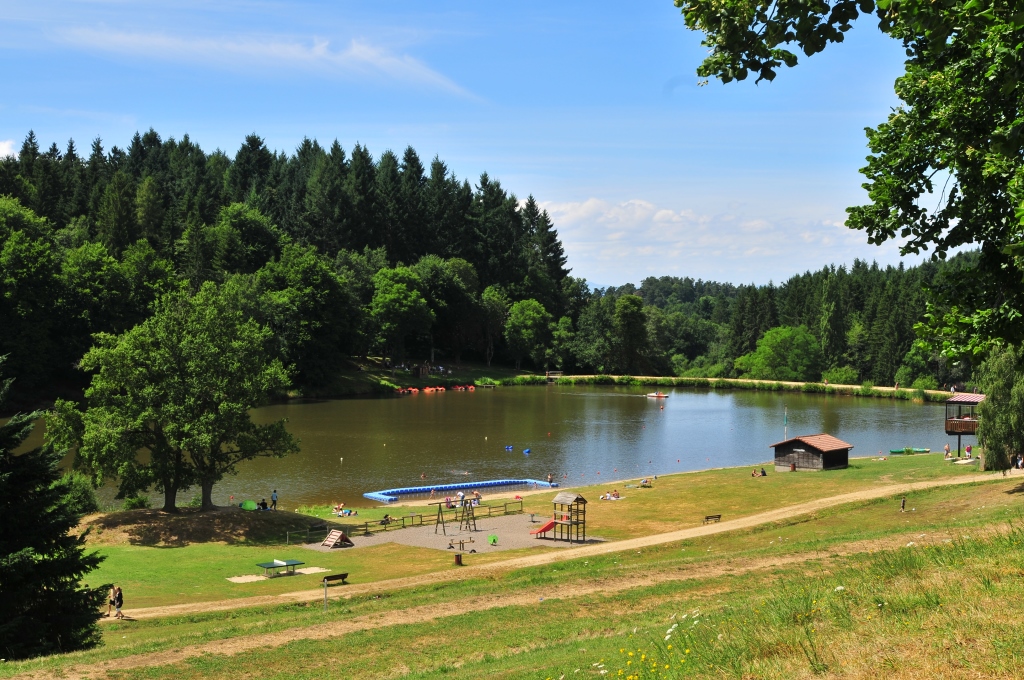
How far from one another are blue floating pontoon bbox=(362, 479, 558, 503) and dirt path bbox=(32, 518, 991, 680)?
27676mm

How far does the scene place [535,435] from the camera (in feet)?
252

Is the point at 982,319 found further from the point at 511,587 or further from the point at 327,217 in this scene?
the point at 327,217

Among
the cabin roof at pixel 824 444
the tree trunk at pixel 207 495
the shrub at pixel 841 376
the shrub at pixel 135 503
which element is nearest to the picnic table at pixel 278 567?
the tree trunk at pixel 207 495

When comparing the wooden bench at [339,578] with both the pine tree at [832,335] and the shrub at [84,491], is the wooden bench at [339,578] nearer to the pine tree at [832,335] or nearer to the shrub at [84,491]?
the shrub at [84,491]

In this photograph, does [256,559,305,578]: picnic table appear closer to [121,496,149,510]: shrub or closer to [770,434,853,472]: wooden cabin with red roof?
[121,496,149,510]: shrub

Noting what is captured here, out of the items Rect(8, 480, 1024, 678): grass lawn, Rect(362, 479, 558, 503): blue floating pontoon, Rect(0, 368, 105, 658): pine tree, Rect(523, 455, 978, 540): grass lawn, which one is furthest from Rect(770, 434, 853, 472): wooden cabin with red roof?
Rect(0, 368, 105, 658): pine tree

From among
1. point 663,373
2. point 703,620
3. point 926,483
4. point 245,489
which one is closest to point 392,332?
point 663,373

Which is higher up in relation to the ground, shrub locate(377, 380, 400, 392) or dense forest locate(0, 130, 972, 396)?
dense forest locate(0, 130, 972, 396)

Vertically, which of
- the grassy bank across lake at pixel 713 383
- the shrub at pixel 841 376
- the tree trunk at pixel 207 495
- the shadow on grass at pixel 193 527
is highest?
the shrub at pixel 841 376

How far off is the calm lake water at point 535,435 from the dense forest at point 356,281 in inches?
597

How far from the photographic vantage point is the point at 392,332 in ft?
383

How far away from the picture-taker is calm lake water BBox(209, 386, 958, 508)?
2290 inches

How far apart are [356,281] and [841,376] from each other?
73.6 metres

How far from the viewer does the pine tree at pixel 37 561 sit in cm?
2014
